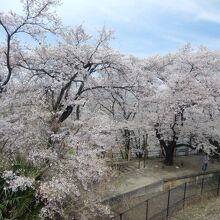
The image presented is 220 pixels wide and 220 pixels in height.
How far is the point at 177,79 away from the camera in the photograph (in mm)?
22125

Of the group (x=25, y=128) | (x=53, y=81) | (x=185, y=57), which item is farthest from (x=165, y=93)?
(x=25, y=128)

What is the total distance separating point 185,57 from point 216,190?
1006cm

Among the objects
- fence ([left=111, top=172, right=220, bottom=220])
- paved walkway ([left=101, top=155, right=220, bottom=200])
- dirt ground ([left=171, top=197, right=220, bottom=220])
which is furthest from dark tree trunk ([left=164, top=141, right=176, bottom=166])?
dirt ground ([left=171, top=197, right=220, bottom=220])

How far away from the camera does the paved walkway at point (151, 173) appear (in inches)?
645

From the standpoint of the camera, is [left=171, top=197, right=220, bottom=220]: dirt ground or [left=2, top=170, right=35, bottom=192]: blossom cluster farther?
[left=171, top=197, right=220, bottom=220]: dirt ground

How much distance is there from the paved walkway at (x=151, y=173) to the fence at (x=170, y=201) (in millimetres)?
1388

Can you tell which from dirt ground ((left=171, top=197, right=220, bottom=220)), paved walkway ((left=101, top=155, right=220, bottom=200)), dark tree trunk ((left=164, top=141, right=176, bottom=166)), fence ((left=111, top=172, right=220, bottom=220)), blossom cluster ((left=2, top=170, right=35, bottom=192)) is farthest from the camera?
dark tree trunk ((left=164, top=141, right=176, bottom=166))

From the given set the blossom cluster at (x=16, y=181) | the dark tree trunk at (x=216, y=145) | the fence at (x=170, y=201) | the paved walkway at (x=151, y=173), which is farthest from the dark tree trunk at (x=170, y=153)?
the blossom cluster at (x=16, y=181)

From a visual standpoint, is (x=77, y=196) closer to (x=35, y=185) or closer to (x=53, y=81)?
(x=35, y=185)

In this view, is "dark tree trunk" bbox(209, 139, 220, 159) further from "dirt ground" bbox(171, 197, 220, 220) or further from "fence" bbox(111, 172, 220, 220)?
"dirt ground" bbox(171, 197, 220, 220)

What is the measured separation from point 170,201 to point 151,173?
5.33 m

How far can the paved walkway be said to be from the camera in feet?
53.7

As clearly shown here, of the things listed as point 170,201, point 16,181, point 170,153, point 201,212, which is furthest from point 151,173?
point 16,181

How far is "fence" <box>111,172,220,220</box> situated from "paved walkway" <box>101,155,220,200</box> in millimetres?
1388
